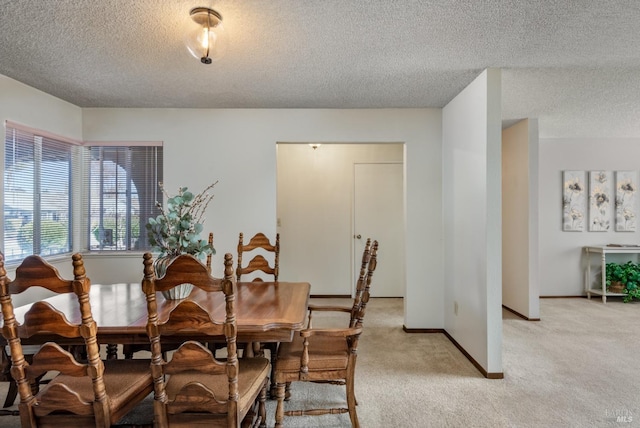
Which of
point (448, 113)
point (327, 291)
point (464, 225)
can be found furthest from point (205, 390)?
point (327, 291)

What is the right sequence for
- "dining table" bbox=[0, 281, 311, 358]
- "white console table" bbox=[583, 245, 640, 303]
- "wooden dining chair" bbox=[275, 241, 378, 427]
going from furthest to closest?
"white console table" bbox=[583, 245, 640, 303] < "wooden dining chair" bbox=[275, 241, 378, 427] < "dining table" bbox=[0, 281, 311, 358]

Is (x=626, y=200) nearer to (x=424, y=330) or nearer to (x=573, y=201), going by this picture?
(x=573, y=201)

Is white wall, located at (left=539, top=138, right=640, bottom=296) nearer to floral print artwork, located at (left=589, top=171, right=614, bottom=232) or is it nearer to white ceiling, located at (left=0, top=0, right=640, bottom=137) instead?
floral print artwork, located at (left=589, top=171, right=614, bottom=232)

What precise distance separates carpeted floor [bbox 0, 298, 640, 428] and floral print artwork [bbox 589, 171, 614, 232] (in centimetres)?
186

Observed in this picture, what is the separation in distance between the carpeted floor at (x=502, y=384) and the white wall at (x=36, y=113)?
130cm

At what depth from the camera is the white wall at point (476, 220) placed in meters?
2.80

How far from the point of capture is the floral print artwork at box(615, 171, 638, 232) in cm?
540

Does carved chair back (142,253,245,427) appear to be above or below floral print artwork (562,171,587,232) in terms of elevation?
below

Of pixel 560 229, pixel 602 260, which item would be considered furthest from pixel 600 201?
pixel 602 260

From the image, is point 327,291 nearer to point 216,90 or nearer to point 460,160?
point 460,160

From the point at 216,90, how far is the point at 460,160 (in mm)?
2420

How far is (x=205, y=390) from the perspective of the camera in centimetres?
140

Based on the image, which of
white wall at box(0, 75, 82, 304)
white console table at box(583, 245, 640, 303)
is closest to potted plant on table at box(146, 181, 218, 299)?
white wall at box(0, 75, 82, 304)

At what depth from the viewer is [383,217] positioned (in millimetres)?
5367
